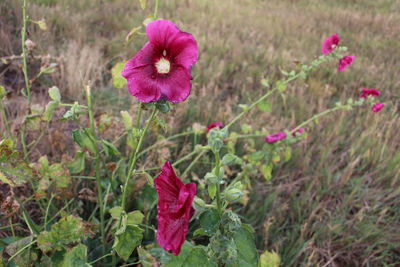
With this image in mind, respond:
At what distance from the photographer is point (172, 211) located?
0.67m

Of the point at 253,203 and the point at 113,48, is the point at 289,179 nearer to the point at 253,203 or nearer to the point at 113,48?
the point at 253,203

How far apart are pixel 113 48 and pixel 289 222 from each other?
239 centimetres

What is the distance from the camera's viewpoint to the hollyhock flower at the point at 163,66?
0.73 meters

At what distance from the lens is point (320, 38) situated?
497 centimetres

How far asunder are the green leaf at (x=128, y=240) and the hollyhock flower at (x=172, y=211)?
20cm

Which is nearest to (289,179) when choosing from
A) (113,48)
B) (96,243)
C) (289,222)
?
(289,222)

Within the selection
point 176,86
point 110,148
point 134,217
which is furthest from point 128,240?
point 176,86

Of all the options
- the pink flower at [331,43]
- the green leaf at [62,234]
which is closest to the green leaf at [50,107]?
the green leaf at [62,234]

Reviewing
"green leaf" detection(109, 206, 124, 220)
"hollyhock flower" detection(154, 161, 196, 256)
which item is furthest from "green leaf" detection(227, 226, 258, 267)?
"green leaf" detection(109, 206, 124, 220)

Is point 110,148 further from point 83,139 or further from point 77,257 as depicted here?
point 77,257

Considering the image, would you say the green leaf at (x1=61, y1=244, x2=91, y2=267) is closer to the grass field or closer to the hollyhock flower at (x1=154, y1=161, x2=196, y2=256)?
the hollyhock flower at (x1=154, y1=161, x2=196, y2=256)

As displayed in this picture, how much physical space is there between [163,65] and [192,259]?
1.42 ft

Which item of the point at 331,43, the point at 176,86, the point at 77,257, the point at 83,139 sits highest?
the point at 176,86

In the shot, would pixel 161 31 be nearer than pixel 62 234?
Yes
